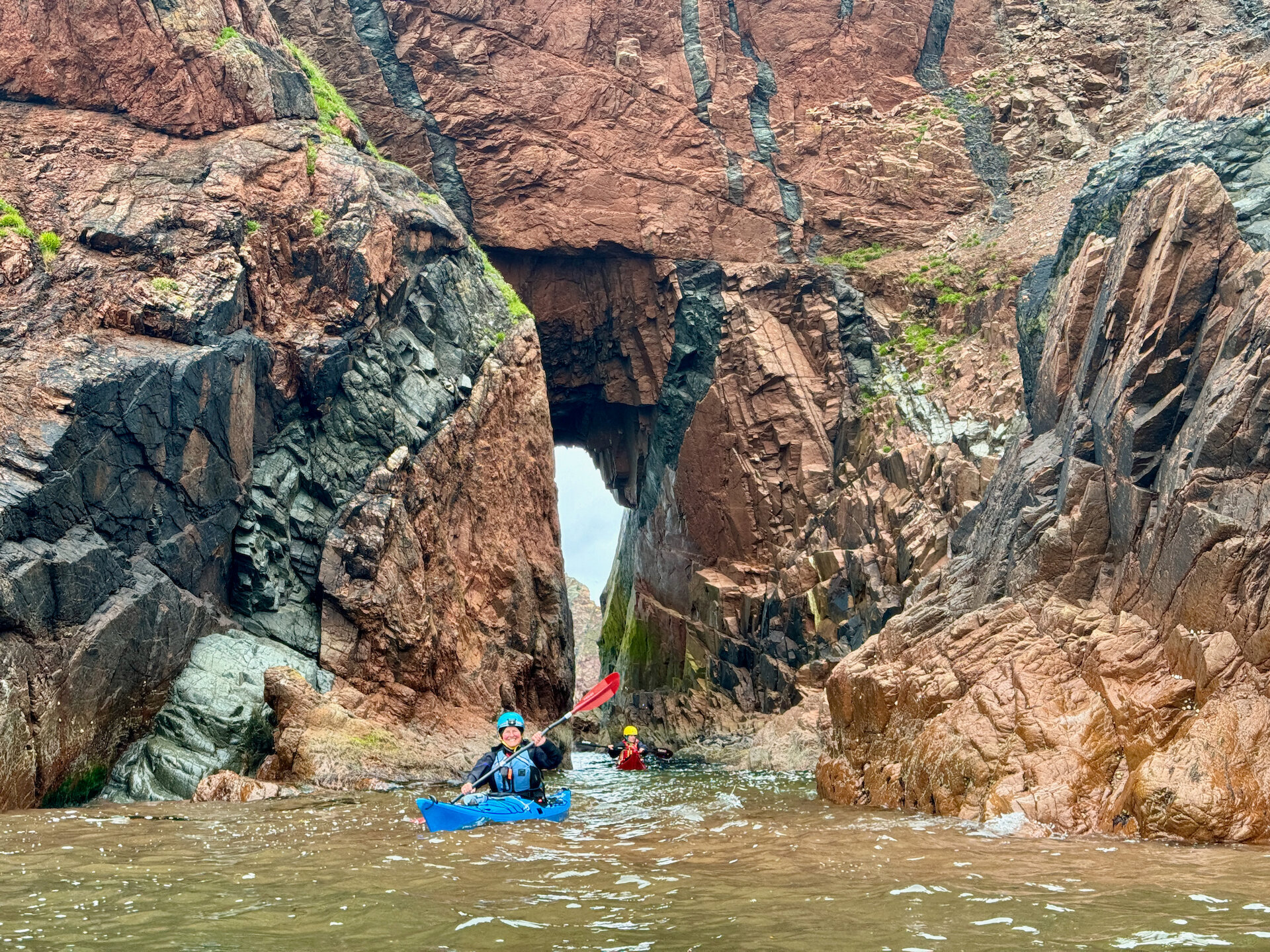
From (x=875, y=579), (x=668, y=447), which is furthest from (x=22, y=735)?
(x=668, y=447)

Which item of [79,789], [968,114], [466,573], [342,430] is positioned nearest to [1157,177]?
[466,573]

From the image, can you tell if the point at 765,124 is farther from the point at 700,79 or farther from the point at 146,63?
the point at 146,63

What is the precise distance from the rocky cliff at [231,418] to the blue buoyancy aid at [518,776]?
17.2 feet

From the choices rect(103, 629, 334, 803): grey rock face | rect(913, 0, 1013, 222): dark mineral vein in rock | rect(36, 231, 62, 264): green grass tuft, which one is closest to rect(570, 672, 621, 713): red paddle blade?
rect(103, 629, 334, 803): grey rock face

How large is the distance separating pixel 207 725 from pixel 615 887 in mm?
10840

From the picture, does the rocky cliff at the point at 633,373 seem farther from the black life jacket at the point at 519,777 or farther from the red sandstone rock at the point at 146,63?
the black life jacket at the point at 519,777

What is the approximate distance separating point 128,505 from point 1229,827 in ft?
49.6

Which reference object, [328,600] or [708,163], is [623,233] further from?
[328,600]

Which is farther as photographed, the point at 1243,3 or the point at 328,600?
the point at 1243,3

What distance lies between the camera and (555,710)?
24922 millimetres

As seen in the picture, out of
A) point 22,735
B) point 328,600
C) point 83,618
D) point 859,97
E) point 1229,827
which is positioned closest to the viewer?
point 1229,827

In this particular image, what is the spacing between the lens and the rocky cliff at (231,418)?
1539 centimetres

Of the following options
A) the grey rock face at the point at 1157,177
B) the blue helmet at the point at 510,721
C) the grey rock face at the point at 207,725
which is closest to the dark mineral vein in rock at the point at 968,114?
the grey rock face at the point at 1157,177

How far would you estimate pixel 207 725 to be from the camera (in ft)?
54.0
